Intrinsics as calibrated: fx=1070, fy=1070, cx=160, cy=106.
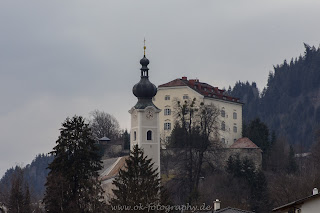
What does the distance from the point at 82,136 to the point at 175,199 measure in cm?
2874

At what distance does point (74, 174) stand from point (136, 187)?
4.24 meters

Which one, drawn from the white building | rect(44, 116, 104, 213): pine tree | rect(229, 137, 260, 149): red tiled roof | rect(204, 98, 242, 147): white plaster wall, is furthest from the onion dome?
the white building

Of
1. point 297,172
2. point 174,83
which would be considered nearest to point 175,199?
point 297,172

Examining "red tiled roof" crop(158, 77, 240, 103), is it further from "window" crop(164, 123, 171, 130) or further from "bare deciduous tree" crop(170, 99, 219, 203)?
"bare deciduous tree" crop(170, 99, 219, 203)

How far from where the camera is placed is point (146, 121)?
90.2 meters

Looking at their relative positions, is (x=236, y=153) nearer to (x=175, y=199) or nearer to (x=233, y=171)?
(x=233, y=171)

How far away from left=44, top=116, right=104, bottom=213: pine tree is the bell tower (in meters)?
26.1

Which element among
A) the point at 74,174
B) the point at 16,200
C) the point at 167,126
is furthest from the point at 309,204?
the point at 167,126

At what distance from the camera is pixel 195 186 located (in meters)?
88.3

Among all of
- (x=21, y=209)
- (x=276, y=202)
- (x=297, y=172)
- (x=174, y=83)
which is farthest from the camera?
(x=174, y=83)

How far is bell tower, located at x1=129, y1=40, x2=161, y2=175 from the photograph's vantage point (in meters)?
89.6

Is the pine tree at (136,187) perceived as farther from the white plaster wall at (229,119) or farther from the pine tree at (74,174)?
the white plaster wall at (229,119)

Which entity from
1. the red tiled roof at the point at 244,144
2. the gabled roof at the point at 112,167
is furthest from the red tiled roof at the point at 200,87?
the gabled roof at the point at 112,167

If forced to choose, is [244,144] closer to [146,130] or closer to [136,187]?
[146,130]
